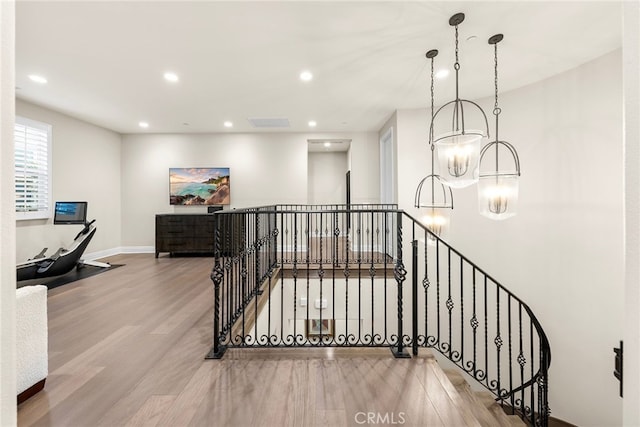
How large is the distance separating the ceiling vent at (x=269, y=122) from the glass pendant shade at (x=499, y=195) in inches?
166

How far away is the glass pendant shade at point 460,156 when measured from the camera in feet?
7.34

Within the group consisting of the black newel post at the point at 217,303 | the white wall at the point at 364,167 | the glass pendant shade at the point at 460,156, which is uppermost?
the white wall at the point at 364,167

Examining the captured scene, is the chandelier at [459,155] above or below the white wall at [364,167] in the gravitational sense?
below

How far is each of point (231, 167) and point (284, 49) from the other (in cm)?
412

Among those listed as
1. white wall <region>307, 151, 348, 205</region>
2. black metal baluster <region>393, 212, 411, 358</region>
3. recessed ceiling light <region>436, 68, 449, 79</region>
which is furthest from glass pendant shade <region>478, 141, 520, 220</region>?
white wall <region>307, 151, 348, 205</region>

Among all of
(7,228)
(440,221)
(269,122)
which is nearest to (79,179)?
(269,122)

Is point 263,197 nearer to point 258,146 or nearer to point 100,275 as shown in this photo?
point 258,146

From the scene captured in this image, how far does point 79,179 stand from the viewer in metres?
5.73

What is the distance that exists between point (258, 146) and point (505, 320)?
6096 mm

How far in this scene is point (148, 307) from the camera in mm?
3305

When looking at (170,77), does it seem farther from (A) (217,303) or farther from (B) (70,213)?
(B) (70,213)

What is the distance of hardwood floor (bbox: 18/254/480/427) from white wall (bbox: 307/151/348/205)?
6649 mm

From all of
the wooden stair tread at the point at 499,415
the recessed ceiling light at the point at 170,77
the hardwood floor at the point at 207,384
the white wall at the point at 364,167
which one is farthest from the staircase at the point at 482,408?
the recessed ceiling light at the point at 170,77

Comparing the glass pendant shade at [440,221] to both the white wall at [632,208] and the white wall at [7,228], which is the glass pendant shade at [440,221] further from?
the white wall at [7,228]
